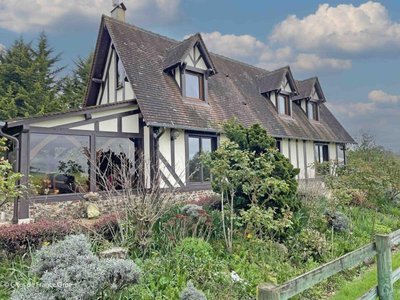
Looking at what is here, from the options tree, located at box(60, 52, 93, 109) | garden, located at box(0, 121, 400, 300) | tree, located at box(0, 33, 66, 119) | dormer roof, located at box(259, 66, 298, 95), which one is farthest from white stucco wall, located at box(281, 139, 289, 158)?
tree, located at box(60, 52, 93, 109)

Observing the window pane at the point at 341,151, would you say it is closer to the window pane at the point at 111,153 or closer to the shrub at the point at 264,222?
the window pane at the point at 111,153

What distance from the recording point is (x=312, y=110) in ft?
65.9

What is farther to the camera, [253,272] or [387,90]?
[387,90]

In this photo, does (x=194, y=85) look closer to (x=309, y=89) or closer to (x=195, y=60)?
(x=195, y=60)

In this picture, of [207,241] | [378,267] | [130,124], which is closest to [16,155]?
[130,124]

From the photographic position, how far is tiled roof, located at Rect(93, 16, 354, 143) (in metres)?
11.5

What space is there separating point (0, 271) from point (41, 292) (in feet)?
6.48

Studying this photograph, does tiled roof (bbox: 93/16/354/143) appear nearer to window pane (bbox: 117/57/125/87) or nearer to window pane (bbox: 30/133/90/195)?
window pane (bbox: 117/57/125/87)

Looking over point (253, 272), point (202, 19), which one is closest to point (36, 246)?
point (253, 272)

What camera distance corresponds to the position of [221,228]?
668 centimetres

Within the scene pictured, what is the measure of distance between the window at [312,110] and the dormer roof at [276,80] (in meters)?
2.18

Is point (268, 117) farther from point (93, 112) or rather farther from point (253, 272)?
point (253, 272)

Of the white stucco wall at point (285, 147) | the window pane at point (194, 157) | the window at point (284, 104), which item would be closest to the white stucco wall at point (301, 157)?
the white stucco wall at point (285, 147)

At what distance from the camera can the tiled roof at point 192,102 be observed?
11484 millimetres
